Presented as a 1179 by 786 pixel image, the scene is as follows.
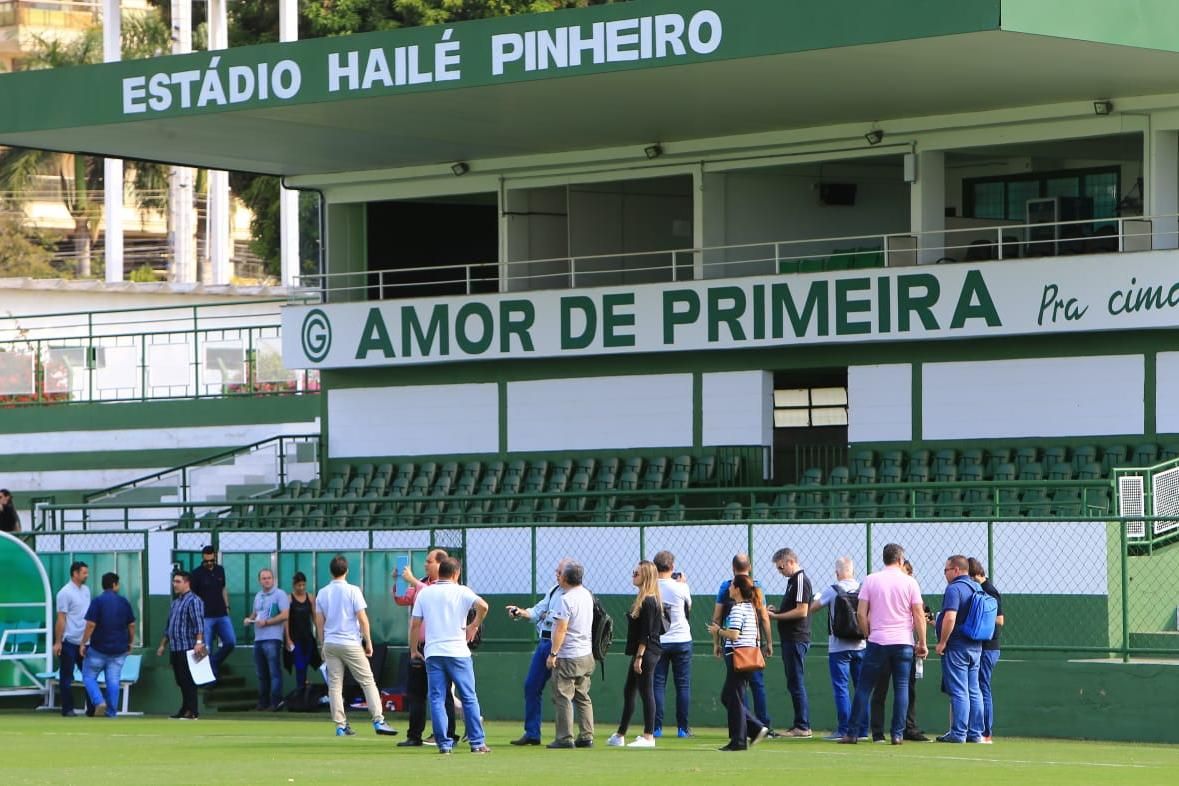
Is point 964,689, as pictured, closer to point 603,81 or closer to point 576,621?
point 576,621

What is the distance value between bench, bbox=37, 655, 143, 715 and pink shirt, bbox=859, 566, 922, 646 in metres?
9.61

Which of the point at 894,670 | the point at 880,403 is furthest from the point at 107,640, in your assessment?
the point at 880,403

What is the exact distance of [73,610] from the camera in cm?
2319

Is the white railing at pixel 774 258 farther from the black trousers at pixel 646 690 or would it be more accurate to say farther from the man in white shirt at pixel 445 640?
the man in white shirt at pixel 445 640

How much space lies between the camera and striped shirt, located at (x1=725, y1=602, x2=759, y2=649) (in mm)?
16641

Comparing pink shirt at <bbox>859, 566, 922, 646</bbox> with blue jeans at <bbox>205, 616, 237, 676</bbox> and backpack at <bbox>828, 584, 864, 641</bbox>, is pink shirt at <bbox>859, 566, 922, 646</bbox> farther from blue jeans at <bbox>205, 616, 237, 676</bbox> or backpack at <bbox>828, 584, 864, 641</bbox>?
blue jeans at <bbox>205, 616, 237, 676</bbox>

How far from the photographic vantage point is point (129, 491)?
103ft

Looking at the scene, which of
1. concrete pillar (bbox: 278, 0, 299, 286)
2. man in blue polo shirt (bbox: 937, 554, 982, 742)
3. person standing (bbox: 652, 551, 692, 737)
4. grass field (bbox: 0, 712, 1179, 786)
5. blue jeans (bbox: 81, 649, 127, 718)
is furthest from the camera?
concrete pillar (bbox: 278, 0, 299, 286)

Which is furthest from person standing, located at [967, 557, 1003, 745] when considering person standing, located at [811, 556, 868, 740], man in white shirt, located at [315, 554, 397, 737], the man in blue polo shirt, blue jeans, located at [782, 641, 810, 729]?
man in white shirt, located at [315, 554, 397, 737]

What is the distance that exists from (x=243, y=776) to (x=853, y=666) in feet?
19.2

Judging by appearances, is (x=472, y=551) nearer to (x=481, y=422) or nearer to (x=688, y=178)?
(x=481, y=422)

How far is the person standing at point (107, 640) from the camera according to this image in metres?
22.5

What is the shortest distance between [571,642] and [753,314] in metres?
11.2

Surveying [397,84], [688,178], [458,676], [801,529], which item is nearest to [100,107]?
[397,84]
